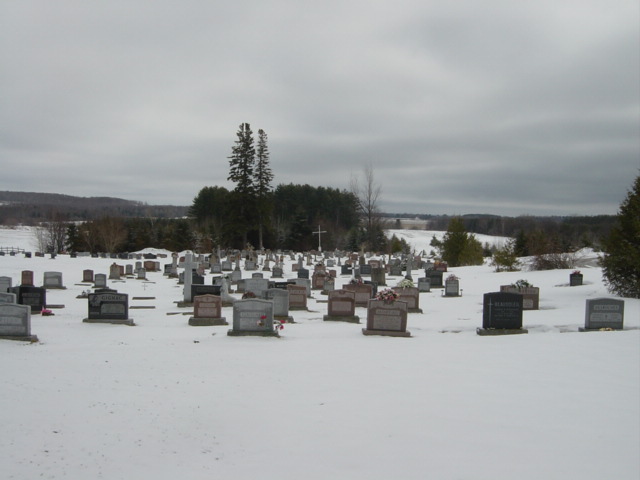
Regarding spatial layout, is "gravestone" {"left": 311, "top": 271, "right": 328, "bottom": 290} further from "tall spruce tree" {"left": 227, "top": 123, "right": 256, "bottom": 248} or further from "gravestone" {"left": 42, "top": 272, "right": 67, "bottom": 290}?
"tall spruce tree" {"left": 227, "top": 123, "right": 256, "bottom": 248}

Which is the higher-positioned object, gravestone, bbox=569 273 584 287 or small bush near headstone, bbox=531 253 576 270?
small bush near headstone, bbox=531 253 576 270

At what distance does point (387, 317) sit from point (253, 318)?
3.26 metres

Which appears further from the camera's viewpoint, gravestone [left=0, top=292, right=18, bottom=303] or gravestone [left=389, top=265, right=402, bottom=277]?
gravestone [left=389, top=265, right=402, bottom=277]

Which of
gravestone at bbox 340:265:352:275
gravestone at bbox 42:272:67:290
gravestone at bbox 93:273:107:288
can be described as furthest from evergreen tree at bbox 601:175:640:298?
gravestone at bbox 42:272:67:290

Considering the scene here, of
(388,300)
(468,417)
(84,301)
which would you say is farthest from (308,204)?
(468,417)

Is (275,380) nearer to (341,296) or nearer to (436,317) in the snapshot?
(341,296)

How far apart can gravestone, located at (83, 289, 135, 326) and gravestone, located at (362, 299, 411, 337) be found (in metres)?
6.75

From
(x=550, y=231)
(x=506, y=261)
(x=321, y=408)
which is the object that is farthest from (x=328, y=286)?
(x=550, y=231)

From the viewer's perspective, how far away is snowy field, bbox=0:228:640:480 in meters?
5.17

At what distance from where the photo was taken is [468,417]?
6559 millimetres

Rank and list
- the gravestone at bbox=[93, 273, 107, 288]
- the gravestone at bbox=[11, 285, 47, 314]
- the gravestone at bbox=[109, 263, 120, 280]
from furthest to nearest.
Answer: the gravestone at bbox=[109, 263, 120, 280], the gravestone at bbox=[93, 273, 107, 288], the gravestone at bbox=[11, 285, 47, 314]

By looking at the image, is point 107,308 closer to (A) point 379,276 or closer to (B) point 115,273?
(B) point 115,273

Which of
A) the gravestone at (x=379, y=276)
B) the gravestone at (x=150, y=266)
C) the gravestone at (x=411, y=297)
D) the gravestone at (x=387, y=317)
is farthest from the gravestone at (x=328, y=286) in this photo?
the gravestone at (x=150, y=266)

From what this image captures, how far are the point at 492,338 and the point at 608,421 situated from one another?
561 cm
